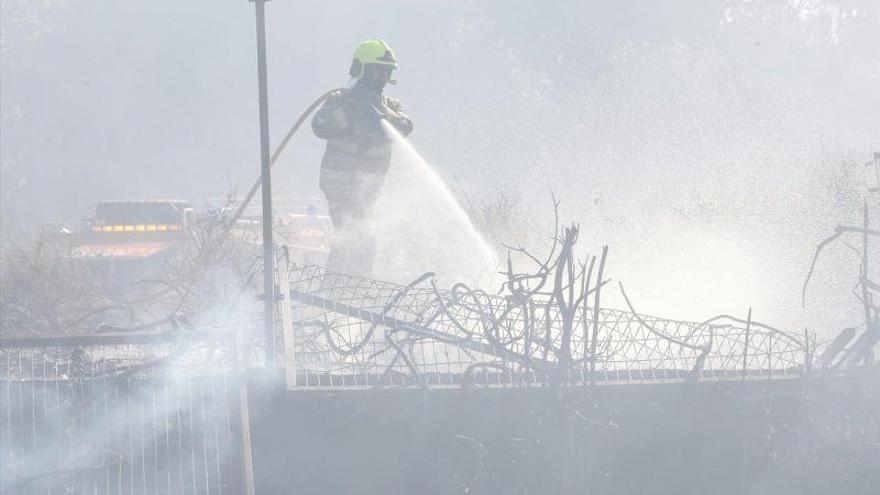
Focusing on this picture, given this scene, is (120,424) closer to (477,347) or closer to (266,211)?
(266,211)

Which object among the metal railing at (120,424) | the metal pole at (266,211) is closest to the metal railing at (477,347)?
the metal pole at (266,211)

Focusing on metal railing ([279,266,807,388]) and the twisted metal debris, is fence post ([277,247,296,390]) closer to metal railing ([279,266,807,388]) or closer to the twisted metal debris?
metal railing ([279,266,807,388])

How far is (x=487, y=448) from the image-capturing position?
252 inches

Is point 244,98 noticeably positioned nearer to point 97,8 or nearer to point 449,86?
point 97,8

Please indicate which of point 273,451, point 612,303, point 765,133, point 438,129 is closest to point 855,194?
point 612,303

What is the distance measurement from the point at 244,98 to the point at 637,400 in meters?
40.4

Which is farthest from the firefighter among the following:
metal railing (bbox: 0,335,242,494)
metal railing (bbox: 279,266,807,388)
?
metal railing (bbox: 0,335,242,494)

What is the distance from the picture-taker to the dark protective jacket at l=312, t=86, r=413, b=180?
32.4ft

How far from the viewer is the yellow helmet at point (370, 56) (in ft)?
33.0

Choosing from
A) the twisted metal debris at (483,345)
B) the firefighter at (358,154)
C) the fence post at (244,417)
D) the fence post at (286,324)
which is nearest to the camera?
the fence post at (244,417)

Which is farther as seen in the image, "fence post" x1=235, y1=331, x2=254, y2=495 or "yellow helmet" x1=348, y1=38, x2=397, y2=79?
"yellow helmet" x1=348, y1=38, x2=397, y2=79

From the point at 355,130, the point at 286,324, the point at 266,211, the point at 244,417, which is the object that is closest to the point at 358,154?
the point at 355,130

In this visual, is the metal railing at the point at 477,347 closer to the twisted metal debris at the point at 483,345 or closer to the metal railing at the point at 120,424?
the twisted metal debris at the point at 483,345

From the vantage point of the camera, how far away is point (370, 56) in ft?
33.0
